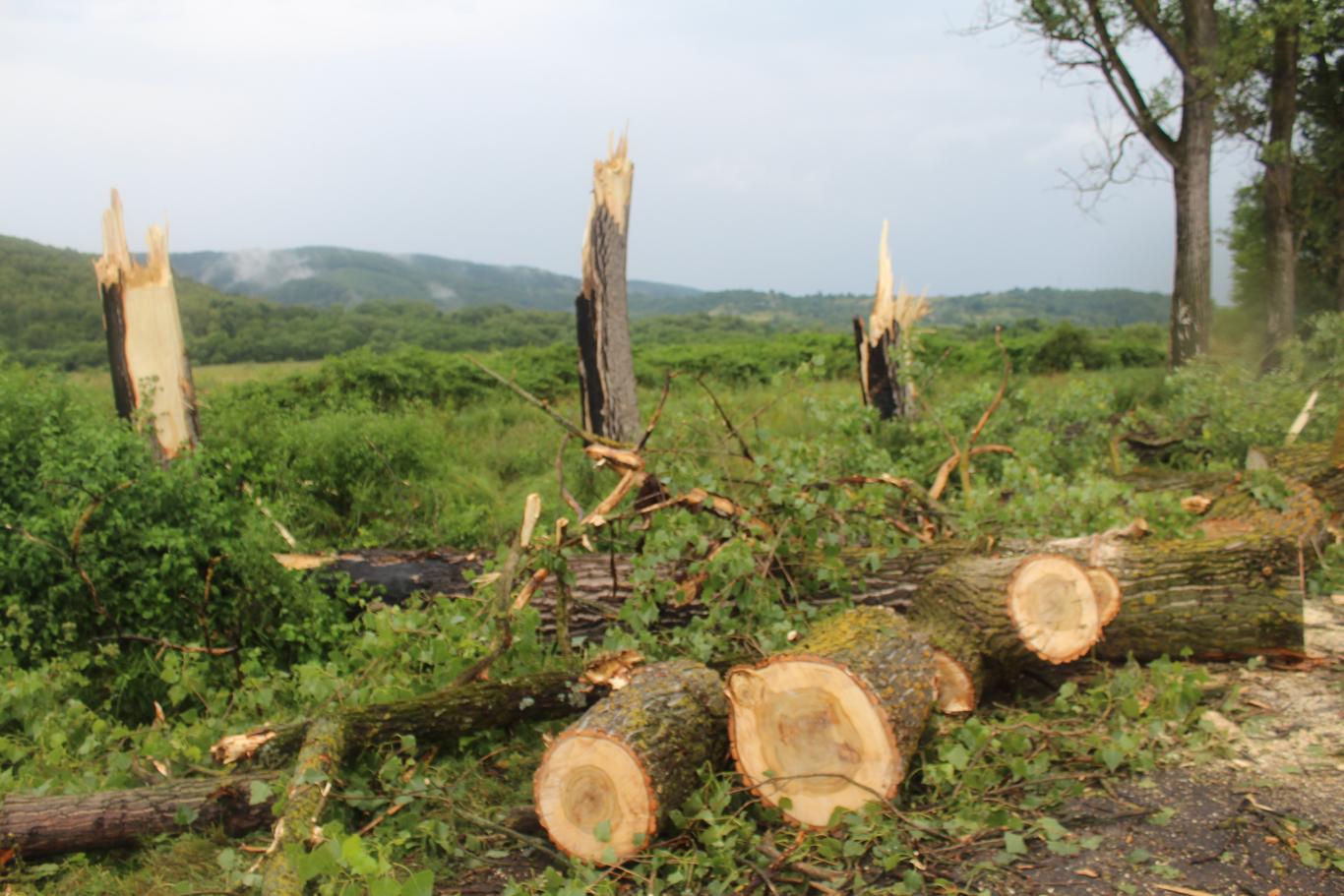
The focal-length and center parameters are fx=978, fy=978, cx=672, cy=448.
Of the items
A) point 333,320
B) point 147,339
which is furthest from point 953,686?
point 333,320

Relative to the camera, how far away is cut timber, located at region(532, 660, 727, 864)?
2.95 meters

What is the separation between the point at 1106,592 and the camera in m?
4.08

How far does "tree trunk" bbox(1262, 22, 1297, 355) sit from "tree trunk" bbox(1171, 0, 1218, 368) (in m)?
1.45

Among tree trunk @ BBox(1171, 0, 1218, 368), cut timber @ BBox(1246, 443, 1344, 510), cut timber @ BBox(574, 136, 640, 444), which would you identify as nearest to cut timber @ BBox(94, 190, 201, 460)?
Answer: cut timber @ BBox(574, 136, 640, 444)

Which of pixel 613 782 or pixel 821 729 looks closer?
pixel 613 782

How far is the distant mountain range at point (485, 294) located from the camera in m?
31.5

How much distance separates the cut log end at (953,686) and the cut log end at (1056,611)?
299 millimetres

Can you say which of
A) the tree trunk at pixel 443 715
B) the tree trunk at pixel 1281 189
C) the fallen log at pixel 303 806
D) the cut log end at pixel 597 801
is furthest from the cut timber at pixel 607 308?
the tree trunk at pixel 1281 189

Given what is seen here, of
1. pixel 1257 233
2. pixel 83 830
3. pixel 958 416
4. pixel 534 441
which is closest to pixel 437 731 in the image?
pixel 83 830

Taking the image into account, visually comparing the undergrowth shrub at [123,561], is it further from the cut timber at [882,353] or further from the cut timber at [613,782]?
the cut timber at [882,353]

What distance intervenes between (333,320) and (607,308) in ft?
60.1

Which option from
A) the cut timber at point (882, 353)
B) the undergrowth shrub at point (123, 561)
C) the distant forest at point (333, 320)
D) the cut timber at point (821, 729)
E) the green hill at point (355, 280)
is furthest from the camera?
the green hill at point (355, 280)

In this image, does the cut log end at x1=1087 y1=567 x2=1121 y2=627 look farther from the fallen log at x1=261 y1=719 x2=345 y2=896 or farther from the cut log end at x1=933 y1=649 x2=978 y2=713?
the fallen log at x1=261 y1=719 x2=345 y2=896

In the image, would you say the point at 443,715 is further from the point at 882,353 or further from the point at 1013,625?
the point at 882,353
